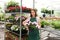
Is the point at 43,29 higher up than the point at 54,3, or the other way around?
the point at 54,3

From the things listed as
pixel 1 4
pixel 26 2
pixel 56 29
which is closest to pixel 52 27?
pixel 56 29

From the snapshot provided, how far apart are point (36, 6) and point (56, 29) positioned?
0.39 metres

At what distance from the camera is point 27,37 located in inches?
96.7

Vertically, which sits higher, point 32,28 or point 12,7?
point 12,7

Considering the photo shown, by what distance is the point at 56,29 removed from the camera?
2.38 meters

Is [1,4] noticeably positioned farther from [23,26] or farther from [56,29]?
[56,29]

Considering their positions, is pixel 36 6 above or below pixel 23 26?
above

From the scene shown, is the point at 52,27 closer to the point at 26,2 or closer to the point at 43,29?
the point at 43,29

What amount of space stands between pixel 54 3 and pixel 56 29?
34 cm

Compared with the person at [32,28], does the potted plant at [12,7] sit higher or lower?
higher

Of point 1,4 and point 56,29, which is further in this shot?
point 1,4

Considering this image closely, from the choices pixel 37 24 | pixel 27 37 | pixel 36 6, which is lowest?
pixel 27 37

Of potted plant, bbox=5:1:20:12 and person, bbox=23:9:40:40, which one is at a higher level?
potted plant, bbox=5:1:20:12

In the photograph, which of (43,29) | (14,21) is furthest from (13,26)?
(43,29)
